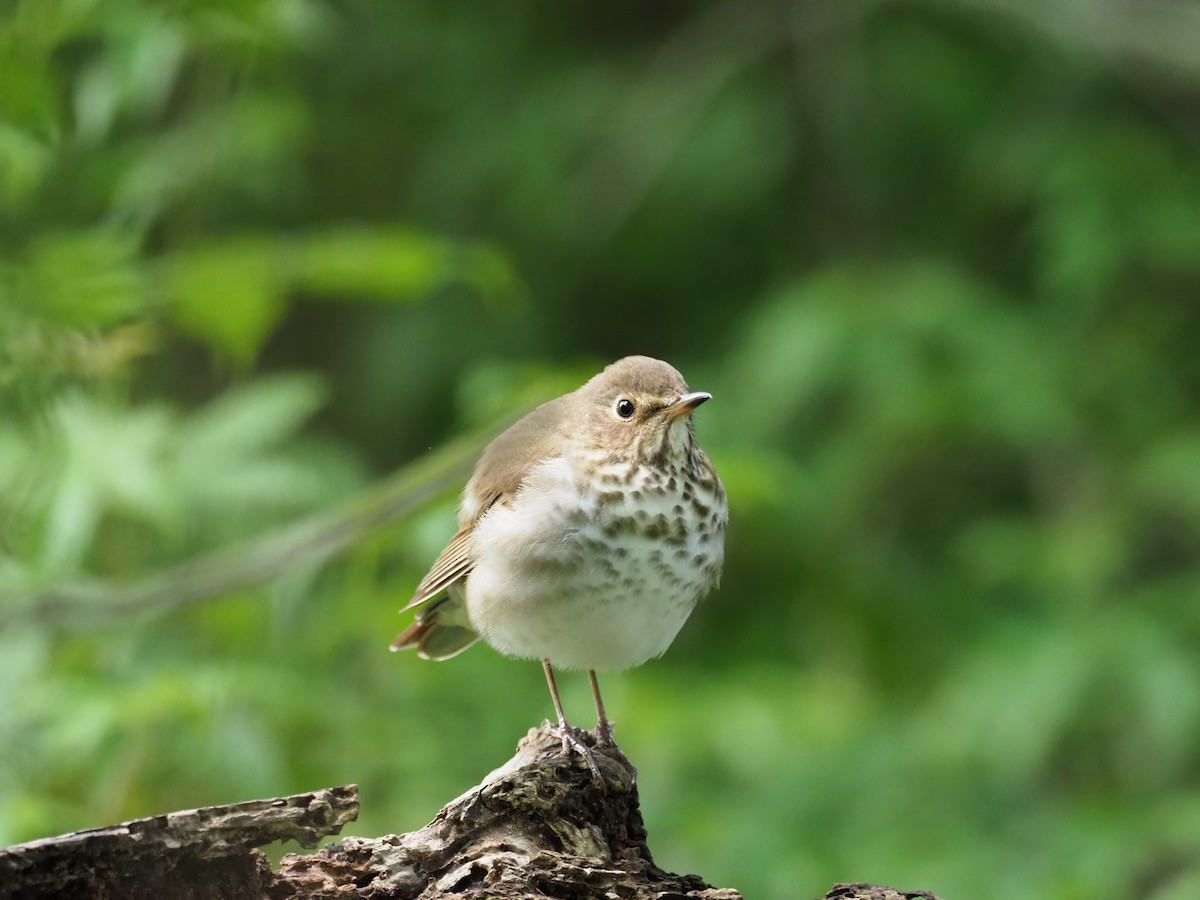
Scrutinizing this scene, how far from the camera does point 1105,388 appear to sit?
17.2 ft

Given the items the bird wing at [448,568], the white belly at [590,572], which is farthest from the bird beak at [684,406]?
the bird wing at [448,568]

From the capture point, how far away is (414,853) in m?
1.92

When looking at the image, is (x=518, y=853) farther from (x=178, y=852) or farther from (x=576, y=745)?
(x=178, y=852)

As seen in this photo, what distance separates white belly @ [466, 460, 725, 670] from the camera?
251 cm

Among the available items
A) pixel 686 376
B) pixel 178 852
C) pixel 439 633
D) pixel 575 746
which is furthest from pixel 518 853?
pixel 686 376

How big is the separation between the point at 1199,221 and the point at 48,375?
415 centimetres

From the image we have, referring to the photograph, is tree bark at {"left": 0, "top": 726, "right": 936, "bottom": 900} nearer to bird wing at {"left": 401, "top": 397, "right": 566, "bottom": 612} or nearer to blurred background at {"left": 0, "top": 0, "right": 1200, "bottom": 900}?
blurred background at {"left": 0, "top": 0, "right": 1200, "bottom": 900}

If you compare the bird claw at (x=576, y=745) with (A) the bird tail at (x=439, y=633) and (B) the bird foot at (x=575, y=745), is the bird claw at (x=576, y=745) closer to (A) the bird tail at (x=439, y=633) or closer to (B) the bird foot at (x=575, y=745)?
(B) the bird foot at (x=575, y=745)

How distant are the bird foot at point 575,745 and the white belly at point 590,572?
20cm

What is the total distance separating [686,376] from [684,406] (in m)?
2.69

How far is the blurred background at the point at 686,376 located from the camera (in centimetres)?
308

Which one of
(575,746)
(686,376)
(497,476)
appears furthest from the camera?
(686,376)

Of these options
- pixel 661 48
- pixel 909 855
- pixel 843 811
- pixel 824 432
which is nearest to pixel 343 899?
pixel 909 855

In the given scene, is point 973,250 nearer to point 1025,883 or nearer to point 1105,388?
point 1105,388
